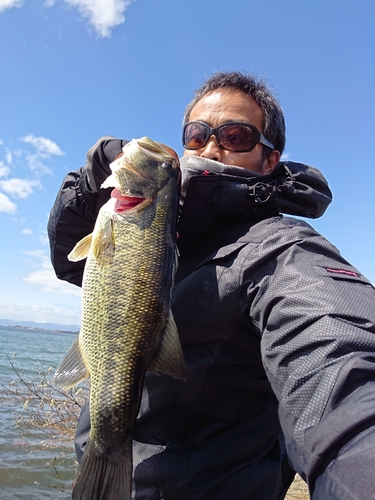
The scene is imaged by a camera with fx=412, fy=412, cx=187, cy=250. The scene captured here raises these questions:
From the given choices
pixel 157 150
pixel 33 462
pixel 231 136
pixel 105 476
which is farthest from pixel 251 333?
pixel 33 462

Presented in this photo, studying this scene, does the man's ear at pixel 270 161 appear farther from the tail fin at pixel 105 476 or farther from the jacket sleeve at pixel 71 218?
the tail fin at pixel 105 476

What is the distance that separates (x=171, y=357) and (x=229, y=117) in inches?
69.9

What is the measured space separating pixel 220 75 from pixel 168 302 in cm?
199

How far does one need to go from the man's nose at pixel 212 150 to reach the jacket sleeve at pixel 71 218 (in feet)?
2.52

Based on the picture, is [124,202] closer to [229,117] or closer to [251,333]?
[229,117]

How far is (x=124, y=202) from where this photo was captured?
254 cm

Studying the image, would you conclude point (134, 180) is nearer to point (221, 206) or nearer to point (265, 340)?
point (221, 206)

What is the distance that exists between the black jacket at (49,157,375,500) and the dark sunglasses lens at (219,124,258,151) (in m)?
0.35

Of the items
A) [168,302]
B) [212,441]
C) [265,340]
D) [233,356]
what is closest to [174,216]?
[168,302]

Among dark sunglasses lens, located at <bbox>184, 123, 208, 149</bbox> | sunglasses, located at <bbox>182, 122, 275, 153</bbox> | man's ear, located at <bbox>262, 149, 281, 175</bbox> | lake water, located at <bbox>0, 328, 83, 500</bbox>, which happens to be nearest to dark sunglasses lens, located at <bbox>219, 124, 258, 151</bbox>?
sunglasses, located at <bbox>182, 122, 275, 153</bbox>

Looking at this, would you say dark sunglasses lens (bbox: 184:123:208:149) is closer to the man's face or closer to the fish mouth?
the man's face

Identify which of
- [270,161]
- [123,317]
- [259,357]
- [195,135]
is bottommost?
[259,357]

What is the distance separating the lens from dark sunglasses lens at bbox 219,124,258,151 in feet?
9.32

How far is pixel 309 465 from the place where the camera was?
130cm
